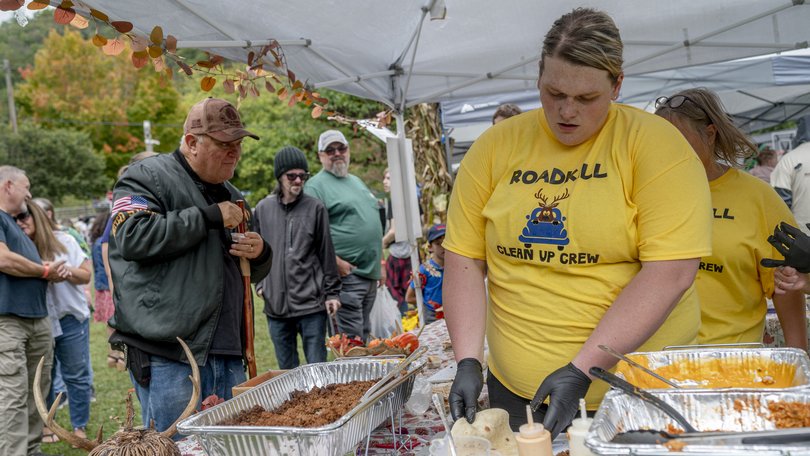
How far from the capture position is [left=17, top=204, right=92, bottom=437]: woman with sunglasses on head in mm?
5023

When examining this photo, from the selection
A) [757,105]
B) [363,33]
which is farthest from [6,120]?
[363,33]

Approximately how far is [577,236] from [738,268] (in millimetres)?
946

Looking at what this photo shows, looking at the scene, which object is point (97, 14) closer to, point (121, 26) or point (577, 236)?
point (121, 26)

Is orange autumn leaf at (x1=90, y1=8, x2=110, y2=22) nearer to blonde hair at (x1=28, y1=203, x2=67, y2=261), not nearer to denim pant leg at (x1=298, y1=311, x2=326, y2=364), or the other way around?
denim pant leg at (x1=298, y1=311, x2=326, y2=364)

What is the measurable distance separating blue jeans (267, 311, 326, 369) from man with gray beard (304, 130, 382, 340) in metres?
0.63

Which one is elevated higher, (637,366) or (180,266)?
(180,266)

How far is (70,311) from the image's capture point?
5.21 metres

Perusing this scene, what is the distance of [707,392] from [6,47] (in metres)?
60.4

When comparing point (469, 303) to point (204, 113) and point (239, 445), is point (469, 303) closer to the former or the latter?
point (239, 445)

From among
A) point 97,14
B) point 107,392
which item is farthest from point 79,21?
point 107,392

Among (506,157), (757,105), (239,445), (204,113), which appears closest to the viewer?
(239,445)

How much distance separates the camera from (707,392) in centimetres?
134

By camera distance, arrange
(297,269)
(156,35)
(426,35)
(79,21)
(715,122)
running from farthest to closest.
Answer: (297,269) → (426,35) → (715,122) → (156,35) → (79,21)

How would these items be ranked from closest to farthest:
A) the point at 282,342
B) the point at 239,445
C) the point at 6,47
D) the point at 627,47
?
the point at 239,445 < the point at 627,47 < the point at 282,342 < the point at 6,47
